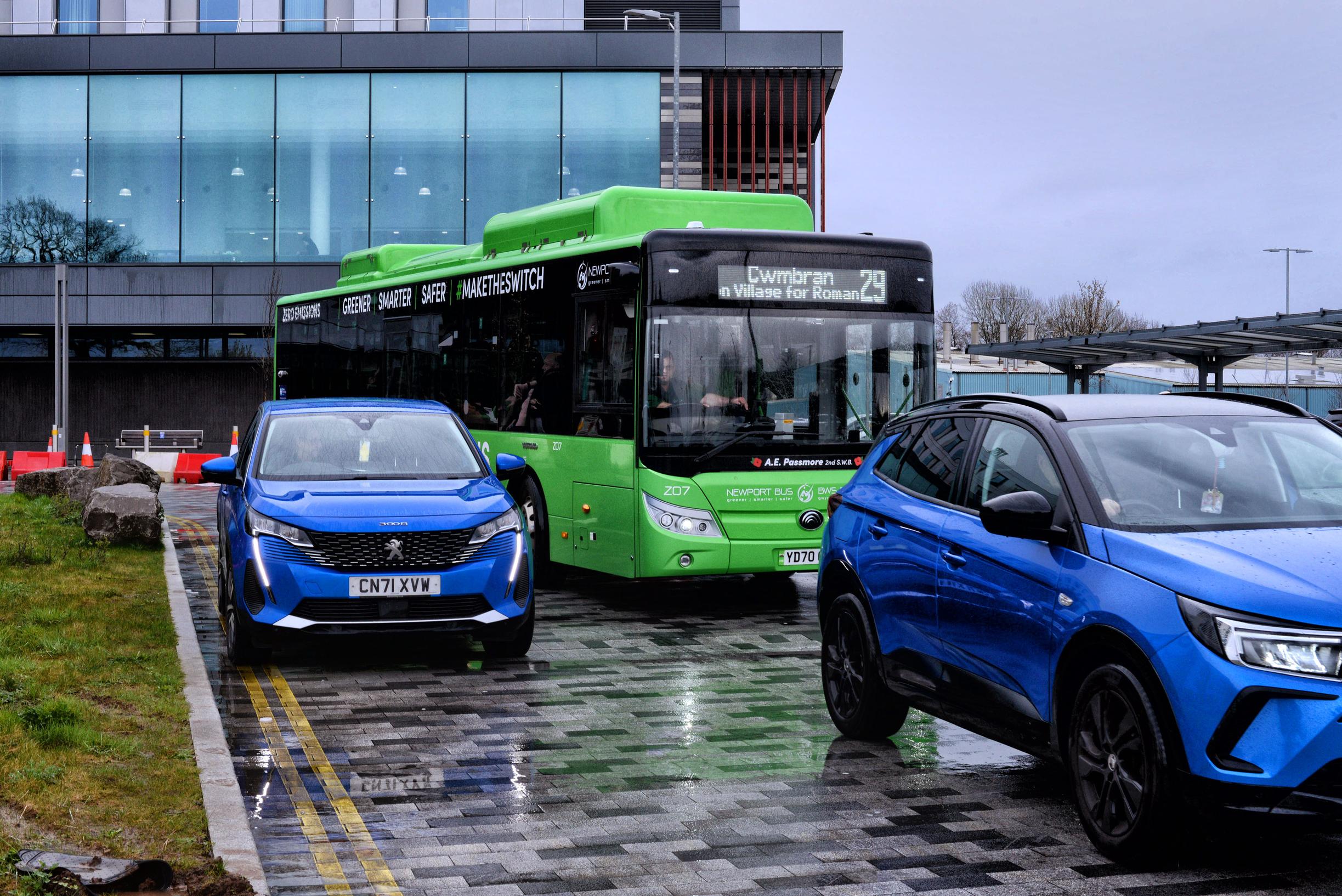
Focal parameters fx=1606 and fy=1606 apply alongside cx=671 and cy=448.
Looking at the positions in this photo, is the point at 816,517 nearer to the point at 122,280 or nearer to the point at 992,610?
the point at 992,610

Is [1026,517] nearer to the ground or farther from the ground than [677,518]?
farther from the ground

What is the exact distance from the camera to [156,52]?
38.5m

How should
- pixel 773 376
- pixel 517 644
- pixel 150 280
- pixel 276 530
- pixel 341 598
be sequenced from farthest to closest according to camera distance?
pixel 150 280
pixel 773 376
pixel 517 644
pixel 276 530
pixel 341 598


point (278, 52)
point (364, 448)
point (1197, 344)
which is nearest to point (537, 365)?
point (364, 448)

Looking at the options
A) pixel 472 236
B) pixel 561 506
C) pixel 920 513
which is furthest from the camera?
pixel 472 236

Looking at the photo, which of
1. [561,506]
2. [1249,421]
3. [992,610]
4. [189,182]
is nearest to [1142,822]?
[992,610]

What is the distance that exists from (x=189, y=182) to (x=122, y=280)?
2887mm

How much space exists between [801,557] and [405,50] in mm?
28813

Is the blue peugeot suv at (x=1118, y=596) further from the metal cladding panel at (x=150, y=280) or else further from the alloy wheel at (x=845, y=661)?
the metal cladding panel at (x=150, y=280)

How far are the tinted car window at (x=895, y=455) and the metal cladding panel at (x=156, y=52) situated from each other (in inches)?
1346

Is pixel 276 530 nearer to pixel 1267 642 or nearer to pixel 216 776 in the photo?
pixel 216 776

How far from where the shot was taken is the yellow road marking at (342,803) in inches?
216

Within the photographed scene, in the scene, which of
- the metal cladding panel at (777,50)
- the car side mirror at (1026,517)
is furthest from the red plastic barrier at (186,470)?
the car side mirror at (1026,517)

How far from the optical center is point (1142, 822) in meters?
5.43
